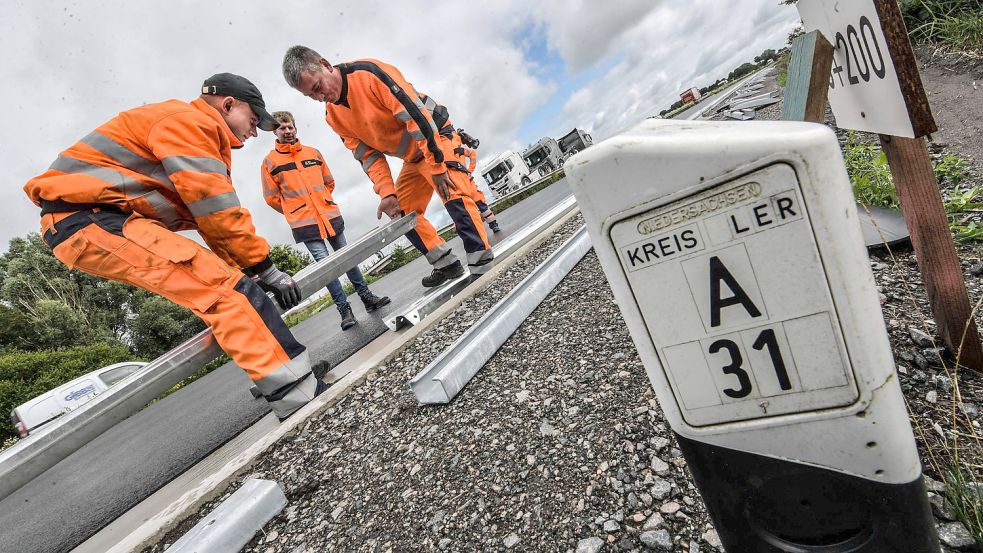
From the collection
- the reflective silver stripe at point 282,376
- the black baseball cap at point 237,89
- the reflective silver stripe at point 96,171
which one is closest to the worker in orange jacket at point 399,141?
the black baseball cap at point 237,89

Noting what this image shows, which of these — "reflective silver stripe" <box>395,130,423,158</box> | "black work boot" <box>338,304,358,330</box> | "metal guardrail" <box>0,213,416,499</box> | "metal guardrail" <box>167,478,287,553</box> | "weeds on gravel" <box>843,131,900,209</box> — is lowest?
"weeds on gravel" <box>843,131,900,209</box>

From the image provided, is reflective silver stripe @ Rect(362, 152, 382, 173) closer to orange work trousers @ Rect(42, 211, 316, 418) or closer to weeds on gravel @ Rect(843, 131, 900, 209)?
orange work trousers @ Rect(42, 211, 316, 418)

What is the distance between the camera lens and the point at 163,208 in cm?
262

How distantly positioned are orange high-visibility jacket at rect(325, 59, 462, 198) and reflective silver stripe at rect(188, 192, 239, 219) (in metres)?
1.57

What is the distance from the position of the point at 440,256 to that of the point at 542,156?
26.5 metres

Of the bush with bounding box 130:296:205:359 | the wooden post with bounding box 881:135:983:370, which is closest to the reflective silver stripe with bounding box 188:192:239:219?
the wooden post with bounding box 881:135:983:370

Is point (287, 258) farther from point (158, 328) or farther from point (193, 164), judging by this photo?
point (193, 164)

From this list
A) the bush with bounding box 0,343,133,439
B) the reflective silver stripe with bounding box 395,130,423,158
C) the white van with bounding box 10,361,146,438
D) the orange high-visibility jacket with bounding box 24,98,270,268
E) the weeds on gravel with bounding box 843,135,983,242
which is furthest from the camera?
the bush with bounding box 0,343,133,439

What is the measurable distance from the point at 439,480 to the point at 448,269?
3162 mm

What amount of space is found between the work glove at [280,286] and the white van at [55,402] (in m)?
6.06

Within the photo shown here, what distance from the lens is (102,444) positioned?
4.88 meters

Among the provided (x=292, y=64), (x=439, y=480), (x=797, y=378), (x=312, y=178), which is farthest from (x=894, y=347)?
(x=312, y=178)

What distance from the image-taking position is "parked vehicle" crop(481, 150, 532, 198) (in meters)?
27.4

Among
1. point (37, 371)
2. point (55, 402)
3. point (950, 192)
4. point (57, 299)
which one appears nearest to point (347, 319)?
point (950, 192)
